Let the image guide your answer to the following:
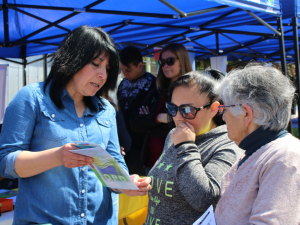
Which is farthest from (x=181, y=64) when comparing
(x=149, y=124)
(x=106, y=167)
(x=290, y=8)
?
(x=106, y=167)

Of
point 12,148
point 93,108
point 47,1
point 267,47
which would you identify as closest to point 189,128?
point 93,108

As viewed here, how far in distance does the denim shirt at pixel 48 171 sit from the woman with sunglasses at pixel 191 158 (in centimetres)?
37

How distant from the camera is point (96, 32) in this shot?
5.23 feet

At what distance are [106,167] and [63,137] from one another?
0.30 m

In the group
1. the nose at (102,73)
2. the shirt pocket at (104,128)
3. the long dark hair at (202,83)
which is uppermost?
the nose at (102,73)

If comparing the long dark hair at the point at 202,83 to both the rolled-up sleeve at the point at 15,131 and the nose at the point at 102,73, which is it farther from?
the rolled-up sleeve at the point at 15,131

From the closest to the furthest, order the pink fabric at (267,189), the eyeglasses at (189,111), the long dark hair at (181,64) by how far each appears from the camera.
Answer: the pink fabric at (267,189) → the eyeglasses at (189,111) → the long dark hair at (181,64)

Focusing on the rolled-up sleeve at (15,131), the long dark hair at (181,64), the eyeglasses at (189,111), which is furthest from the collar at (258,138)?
the long dark hair at (181,64)

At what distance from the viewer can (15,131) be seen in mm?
1335

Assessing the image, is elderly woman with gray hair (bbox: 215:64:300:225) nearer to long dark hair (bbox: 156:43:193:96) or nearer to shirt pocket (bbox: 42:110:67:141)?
shirt pocket (bbox: 42:110:67:141)

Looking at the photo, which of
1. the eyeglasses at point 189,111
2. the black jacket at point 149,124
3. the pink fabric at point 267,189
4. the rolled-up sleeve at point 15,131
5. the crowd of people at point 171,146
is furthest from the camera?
the black jacket at point 149,124

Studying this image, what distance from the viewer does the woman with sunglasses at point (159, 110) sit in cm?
295

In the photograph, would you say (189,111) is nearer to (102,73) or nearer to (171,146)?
(171,146)

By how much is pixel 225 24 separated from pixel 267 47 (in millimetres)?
3611
